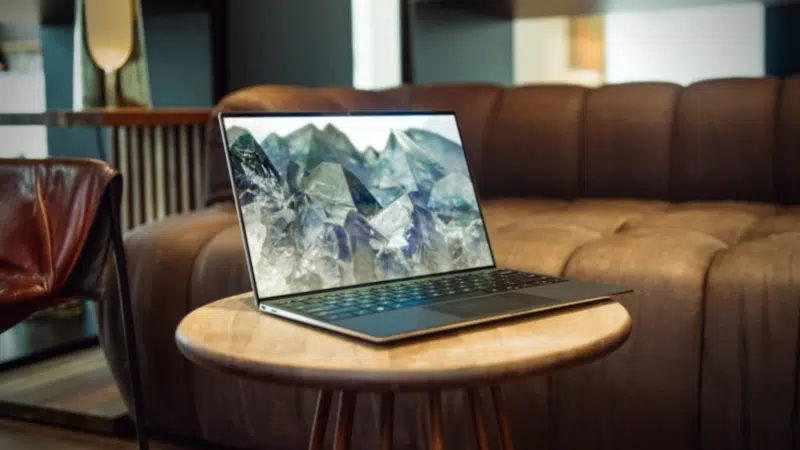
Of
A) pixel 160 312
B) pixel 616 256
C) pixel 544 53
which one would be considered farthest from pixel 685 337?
pixel 544 53

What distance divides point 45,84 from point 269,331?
93.5 inches

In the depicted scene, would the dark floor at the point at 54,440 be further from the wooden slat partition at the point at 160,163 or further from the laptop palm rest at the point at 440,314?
the laptop palm rest at the point at 440,314

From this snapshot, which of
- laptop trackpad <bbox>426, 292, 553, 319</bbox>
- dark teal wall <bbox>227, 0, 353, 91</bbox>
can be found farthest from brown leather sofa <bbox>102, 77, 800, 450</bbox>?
dark teal wall <bbox>227, 0, 353, 91</bbox>

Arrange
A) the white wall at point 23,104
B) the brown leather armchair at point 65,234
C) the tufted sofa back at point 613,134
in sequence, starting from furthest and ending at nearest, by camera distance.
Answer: the white wall at point 23,104 < the tufted sofa back at point 613,134 < the brown leather armchair at point 65,234

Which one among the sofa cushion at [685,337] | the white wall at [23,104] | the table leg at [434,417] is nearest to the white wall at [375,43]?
the white wall at [23,104]

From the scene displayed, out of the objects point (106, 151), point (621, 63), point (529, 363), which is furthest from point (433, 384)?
point (106, 151)

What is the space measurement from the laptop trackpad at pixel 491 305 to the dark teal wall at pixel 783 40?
1.78 meters

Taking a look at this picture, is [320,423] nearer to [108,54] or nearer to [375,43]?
[108,54]

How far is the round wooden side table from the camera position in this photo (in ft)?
2.52

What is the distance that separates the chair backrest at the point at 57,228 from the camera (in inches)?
61.9

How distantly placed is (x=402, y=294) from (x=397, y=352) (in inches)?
8.2

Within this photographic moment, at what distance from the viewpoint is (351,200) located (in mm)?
1099

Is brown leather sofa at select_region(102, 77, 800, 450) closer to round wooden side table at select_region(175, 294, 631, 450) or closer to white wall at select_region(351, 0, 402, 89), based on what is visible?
round wooden side table at select_region(175, 294, 631, 450)

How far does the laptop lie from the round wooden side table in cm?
3
